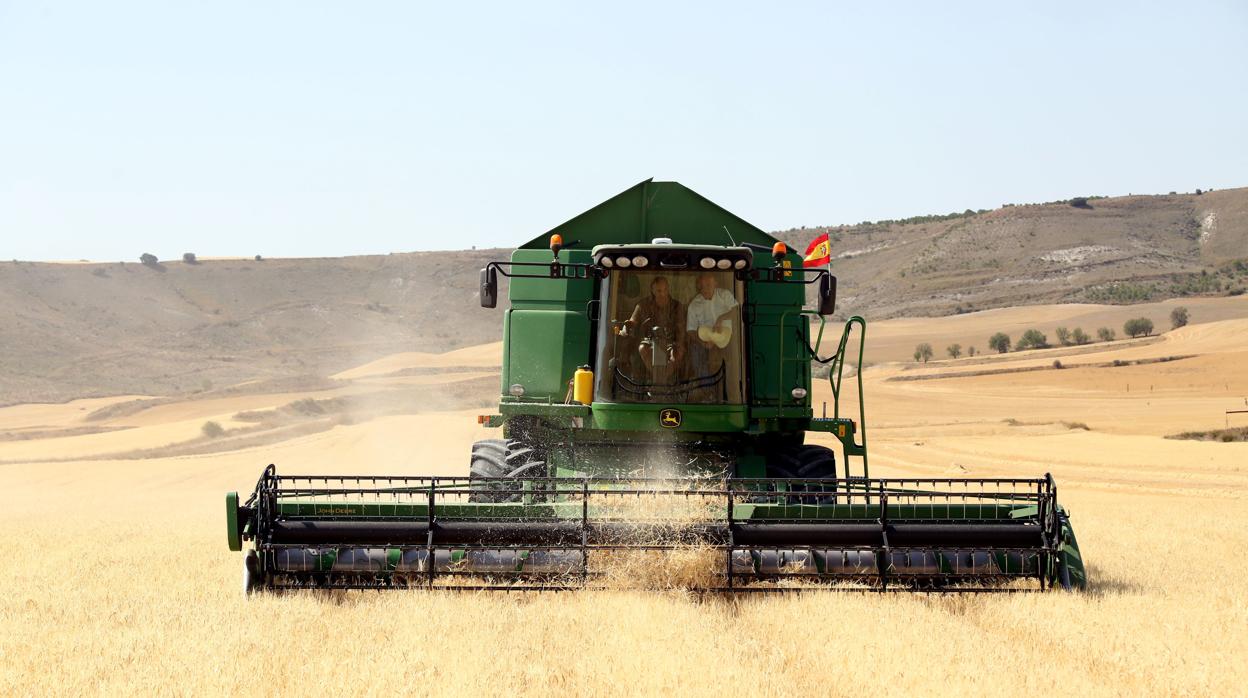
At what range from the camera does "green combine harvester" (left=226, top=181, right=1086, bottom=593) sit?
29.5 feet

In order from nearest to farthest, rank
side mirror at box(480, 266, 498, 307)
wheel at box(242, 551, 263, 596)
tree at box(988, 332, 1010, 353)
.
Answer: wheel at box(242, 551, 263, 596) < side mirror at box(480, 266, 498, 307) < tree at box(988, 332, 1010, 353)

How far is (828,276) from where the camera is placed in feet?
34.0

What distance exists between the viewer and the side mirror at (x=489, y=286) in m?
10.6

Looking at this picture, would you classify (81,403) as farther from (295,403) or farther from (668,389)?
(668,389)

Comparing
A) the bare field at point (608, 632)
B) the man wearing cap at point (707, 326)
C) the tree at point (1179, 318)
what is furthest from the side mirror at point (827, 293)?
the tree at point (1179, 318)

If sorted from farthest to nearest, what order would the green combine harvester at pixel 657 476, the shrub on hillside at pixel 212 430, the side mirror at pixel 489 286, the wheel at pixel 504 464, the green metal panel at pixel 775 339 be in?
the shrub on hillside at pixel 212 430 < the green metal panel at pixel 775 339 < the wheel at pixel 504 464 < the side mirror at pixel 489 286 < the green combine harvester at pixel 657 476

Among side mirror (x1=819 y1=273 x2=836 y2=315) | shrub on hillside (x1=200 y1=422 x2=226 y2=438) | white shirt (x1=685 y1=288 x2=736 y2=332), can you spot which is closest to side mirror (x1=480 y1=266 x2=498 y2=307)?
white shirt (x1=685 y1=288 x2=736 y2=332)

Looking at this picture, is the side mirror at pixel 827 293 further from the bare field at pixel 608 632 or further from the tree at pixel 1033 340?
the tree at pixel 1033 340

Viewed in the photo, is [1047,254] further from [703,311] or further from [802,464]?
[703,311]

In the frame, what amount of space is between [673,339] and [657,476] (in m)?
1.08

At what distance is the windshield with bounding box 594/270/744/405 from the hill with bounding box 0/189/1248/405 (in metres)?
76.8

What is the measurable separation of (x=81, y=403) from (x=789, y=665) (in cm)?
7201

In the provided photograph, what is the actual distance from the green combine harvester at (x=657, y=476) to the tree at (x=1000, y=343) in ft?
213

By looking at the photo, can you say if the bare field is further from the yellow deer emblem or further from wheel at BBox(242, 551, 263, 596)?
the yellow deer emblem
